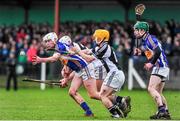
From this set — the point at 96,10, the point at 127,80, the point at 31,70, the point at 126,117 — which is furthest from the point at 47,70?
the point at 126,117

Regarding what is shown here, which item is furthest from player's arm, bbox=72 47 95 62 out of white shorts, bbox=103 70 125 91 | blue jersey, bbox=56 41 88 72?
white shorts, bbox=103 70 125 91

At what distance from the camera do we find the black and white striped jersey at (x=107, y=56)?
56.4 ft

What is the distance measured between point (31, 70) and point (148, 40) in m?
17.7

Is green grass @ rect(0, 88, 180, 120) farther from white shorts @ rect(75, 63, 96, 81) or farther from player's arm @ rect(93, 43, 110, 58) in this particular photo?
player's arm @ rect(93, 43, 110, 58)

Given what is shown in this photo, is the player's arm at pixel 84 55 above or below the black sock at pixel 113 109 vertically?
above

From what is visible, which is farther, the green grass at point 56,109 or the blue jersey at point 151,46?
the green grass at point 56,109

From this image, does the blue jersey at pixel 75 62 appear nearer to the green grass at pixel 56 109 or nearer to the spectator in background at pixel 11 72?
the green grass at pixel 56 109

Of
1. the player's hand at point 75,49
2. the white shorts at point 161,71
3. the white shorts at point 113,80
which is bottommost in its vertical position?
the white shorts at point 113,80

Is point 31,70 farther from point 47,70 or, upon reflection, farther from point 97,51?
point 97,51

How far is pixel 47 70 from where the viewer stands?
34.2 meters

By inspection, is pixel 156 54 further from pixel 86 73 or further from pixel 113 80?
pixel 86 73

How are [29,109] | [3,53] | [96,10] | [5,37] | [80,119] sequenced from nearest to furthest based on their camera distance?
[80,119]
[29,109]
[3,53]
[5,37]
[96,10]

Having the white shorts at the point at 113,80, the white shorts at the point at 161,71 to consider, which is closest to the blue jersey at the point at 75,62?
the white shorts at the point at 113,80

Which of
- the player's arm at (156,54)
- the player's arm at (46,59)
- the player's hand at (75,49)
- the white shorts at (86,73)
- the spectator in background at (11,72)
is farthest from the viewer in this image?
the spectator in background at (11,72)
